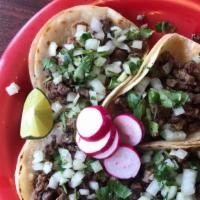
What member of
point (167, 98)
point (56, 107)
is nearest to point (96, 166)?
point (56, 107)

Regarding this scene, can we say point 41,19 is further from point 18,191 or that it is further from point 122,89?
point 18,191

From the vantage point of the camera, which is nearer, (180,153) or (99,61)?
(180,153)

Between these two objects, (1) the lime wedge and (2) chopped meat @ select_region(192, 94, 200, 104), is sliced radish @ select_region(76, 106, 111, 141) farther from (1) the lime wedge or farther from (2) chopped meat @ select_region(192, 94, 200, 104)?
(2) chopped meat @ select_region(192, 94, 200, 104)

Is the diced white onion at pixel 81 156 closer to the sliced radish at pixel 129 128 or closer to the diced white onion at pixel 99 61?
the sliced radish at pixel 129 128

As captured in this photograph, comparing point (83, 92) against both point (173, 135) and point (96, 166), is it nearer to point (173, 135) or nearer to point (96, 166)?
point (96, 166)

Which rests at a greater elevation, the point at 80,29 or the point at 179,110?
the point at 80,29

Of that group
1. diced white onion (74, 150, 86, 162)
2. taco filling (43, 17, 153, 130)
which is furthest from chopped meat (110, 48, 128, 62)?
diced white onion (74, 150, 86, 162)

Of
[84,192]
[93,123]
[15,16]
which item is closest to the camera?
[93,123]

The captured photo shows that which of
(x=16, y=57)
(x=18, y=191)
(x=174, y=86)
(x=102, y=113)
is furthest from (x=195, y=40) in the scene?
(x=18, y=191)
